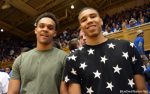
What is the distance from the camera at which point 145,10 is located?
11.8 m

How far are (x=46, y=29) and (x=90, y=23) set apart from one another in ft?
1.37

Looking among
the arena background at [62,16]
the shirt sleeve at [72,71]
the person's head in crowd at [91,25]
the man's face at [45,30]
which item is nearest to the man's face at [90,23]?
the person's head in crowd at [91,25]

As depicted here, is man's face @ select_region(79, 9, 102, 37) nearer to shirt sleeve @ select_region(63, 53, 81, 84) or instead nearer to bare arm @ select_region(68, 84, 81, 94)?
shirt sleeve @ select_region(63, 53, 81, 84)

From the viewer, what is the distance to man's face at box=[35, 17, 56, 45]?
2.13 meters

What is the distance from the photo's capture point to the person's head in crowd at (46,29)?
6.99 ft

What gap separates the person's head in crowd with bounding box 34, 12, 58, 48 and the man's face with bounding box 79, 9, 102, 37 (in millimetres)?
314

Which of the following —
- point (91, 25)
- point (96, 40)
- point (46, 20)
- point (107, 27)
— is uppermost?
point (107, 27)

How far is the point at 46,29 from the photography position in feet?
7.02

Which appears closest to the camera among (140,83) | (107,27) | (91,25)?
(140,83)

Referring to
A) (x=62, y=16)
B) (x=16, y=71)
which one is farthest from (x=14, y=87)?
(x=62, y=16)

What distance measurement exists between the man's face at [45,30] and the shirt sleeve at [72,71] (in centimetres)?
33

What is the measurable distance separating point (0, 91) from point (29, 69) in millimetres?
1506

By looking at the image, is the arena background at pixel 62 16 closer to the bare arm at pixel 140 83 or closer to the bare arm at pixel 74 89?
the bare arm at pixel 140 83

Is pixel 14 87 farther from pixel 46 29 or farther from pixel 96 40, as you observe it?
pixel 96 40
